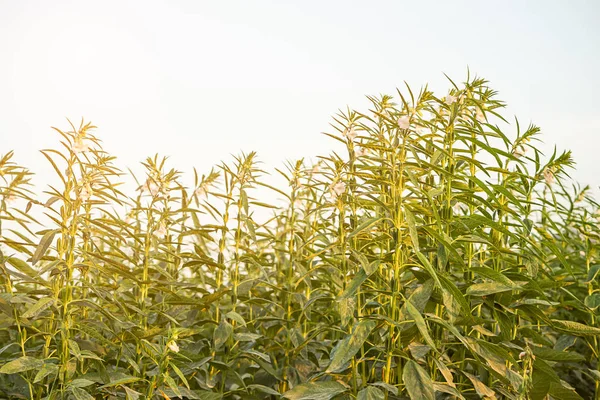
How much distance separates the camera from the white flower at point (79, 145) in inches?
88.4

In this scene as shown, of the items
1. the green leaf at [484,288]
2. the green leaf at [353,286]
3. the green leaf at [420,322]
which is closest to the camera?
the green leaf at [420,322]

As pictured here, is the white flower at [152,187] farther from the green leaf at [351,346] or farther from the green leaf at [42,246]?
the green leaf at [351,346]

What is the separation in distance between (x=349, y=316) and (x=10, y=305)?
122cm

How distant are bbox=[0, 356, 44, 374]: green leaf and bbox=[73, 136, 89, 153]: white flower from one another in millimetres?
740

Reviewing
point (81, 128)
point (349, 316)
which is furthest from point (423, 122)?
point (81, 128)

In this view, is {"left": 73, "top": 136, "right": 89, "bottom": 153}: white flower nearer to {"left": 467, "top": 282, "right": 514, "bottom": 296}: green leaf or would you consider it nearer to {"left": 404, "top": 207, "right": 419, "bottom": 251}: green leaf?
{"left": 404, "top": 207, "right": 419, "bottom": 251}: green leaf

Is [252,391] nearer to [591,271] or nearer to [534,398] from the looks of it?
[534,398]

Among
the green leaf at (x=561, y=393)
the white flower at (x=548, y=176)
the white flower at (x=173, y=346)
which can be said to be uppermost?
the white flower at (x=548, y=176)

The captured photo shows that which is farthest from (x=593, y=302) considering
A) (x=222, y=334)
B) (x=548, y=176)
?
(x=222, y=334)

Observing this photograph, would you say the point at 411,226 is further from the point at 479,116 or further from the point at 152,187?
the point at 152,187

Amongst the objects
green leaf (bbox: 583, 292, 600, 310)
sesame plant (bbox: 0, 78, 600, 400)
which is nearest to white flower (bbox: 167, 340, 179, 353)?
sesame plant (bbox: 0, 78, 600, 400)

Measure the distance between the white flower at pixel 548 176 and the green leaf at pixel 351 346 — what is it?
1.04 m

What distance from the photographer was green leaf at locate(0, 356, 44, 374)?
2.05 meters

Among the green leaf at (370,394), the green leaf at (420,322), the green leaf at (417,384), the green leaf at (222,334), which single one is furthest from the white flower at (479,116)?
the green leaf at (222,334)
